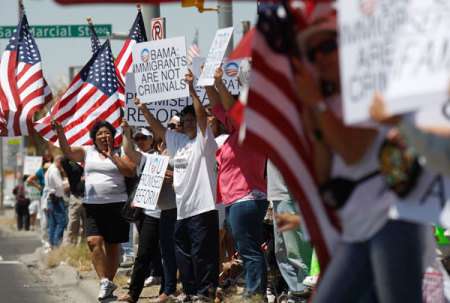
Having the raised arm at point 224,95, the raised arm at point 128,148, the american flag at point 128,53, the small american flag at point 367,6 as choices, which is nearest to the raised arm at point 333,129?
the small american flag at point 367,6

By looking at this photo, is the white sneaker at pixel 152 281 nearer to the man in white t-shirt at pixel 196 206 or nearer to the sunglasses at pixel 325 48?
the man in white t-shirt at pixel 196 206

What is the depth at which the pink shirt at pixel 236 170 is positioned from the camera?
7824 mm

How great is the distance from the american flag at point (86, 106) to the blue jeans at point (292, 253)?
12.6ft

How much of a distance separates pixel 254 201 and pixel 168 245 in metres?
1.41

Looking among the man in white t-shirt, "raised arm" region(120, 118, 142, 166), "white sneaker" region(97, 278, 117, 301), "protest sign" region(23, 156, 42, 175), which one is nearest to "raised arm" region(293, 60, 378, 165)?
the man in white t-shirt

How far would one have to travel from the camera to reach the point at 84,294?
10695 millimetres

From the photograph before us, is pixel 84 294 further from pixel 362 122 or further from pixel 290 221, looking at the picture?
pixel 362 122

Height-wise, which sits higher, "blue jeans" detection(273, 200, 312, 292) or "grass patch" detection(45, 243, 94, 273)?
"blue jeans" detection(273, 200, 312, 292)

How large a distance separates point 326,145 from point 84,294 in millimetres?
7351

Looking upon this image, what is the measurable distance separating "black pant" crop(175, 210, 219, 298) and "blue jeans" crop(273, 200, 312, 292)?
30.5 inches

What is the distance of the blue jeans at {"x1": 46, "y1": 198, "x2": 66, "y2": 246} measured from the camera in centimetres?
1741

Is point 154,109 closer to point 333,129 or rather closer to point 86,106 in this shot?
point 86,106

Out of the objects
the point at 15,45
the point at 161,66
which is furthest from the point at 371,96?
the point at 15,45

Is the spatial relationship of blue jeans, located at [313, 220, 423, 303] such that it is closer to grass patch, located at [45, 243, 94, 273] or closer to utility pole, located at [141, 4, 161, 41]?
utility pole, located at [141, 4, 161, 41]
